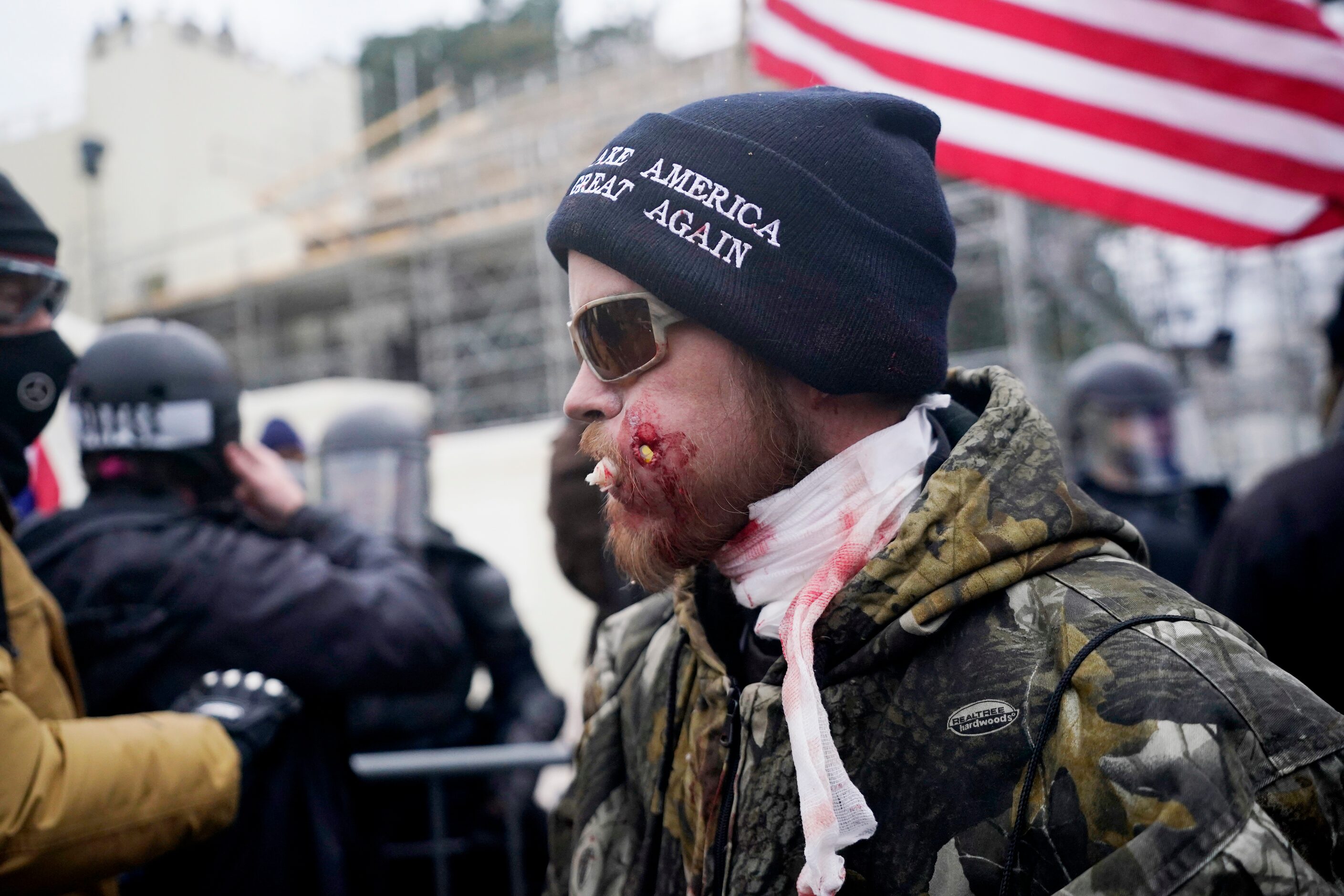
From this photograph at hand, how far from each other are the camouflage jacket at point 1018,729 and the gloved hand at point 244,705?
1.13 meters

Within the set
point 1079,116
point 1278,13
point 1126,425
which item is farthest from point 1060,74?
point 1126,425

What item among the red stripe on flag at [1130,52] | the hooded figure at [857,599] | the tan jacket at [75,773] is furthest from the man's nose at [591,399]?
the red stripe on flag at [1130,52]

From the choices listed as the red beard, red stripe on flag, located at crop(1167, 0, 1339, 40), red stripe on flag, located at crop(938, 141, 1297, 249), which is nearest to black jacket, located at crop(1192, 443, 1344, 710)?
red stripe on flag, located at crop(938, 141, 1297, 249)

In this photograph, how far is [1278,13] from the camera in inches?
139

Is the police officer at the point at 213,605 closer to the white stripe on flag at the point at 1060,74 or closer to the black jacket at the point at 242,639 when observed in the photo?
the black jacket at the point at 242,639

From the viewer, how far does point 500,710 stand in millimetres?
4195

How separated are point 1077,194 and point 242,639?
11.3 feet

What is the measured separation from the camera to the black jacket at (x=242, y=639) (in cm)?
236

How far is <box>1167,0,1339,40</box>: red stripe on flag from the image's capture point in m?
3.52

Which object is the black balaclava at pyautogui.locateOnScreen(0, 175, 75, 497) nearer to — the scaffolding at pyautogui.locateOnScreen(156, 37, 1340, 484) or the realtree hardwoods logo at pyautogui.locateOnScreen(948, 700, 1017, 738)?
the realtree hardwoods logo at pyautogui.locateOnScreen(948, 700, 1017, 738)

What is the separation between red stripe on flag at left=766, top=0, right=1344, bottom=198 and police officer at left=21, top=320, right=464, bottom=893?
2.59m

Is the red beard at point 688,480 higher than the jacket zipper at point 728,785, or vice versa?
the red beard at point 688,480

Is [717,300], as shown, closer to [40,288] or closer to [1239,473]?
[40,288]

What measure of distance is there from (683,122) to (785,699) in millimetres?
948
